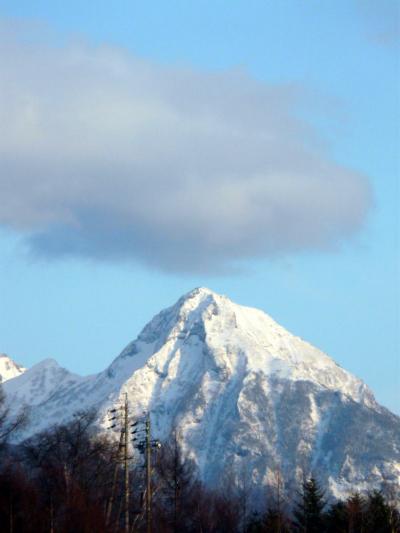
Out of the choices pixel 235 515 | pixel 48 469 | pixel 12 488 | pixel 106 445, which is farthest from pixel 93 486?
pixel 235 515

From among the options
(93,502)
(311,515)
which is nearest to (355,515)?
(311,515)

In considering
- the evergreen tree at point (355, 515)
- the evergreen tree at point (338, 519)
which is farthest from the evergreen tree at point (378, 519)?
the evergreen tree at point (338, 519)

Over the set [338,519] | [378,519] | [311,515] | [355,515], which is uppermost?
[311,515]

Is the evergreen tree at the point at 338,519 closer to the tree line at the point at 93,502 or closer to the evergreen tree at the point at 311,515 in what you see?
the tree line at the point at 93,502

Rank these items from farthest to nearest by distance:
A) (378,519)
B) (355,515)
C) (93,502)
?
(378,519) < (355,515) < (93,502)

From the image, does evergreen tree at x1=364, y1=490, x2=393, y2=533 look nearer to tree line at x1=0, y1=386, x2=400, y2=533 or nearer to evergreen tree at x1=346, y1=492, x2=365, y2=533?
tree line at x1=0, y1=386, x2=400, y2=533

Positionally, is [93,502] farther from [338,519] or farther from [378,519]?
[378,519]

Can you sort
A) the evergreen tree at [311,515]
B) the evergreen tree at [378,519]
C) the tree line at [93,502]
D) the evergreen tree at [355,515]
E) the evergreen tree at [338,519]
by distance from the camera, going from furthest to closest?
the evergreen tree at [311,515] < the evergreen tree at [338,519] < the evergreen tree at [378,519] < the evergreen tree at [355,515] < the tree line at [93,502]

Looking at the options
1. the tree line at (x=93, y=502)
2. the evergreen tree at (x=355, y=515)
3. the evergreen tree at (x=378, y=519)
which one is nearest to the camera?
the tree line at (x=93, y=502)

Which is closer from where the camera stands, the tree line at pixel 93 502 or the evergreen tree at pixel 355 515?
the tree line at pixel 93 502

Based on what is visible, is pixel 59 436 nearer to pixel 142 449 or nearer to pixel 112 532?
pixel 142 449

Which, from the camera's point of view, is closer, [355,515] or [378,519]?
[355,515]

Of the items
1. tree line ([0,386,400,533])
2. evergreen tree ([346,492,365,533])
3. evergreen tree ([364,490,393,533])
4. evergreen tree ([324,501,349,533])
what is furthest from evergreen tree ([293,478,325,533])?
evergreen tree ([364,490,393,533])

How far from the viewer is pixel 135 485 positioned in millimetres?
139000
